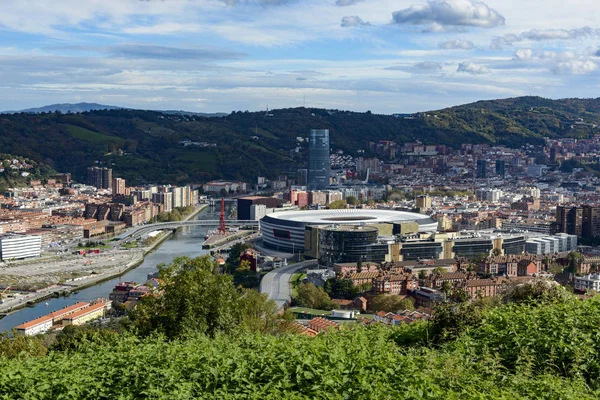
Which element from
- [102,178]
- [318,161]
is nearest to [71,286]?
[102,178]

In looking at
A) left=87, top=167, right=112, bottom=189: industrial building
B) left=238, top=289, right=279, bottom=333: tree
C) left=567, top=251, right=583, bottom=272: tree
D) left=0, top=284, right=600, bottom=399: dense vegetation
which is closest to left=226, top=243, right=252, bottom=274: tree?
left=567, top=251, right=583, bottom=272: tree

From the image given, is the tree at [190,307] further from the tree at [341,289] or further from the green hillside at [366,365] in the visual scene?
the tree at [341,289]

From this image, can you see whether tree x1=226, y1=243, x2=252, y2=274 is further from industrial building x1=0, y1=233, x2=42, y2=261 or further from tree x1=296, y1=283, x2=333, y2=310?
industrial building x1=0, y1=233, x2=42, y2=261

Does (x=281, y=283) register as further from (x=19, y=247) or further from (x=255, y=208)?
(x=255, y=208)

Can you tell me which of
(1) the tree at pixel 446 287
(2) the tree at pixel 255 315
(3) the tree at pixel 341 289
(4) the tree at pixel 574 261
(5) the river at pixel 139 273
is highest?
(2) the tree at pixel 255 315

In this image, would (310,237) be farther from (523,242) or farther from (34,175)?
(34,175)

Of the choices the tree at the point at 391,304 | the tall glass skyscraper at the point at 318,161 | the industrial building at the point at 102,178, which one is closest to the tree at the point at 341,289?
the tree at the point at 391,304

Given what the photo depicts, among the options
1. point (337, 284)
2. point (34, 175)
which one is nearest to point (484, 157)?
point (34, 175)
